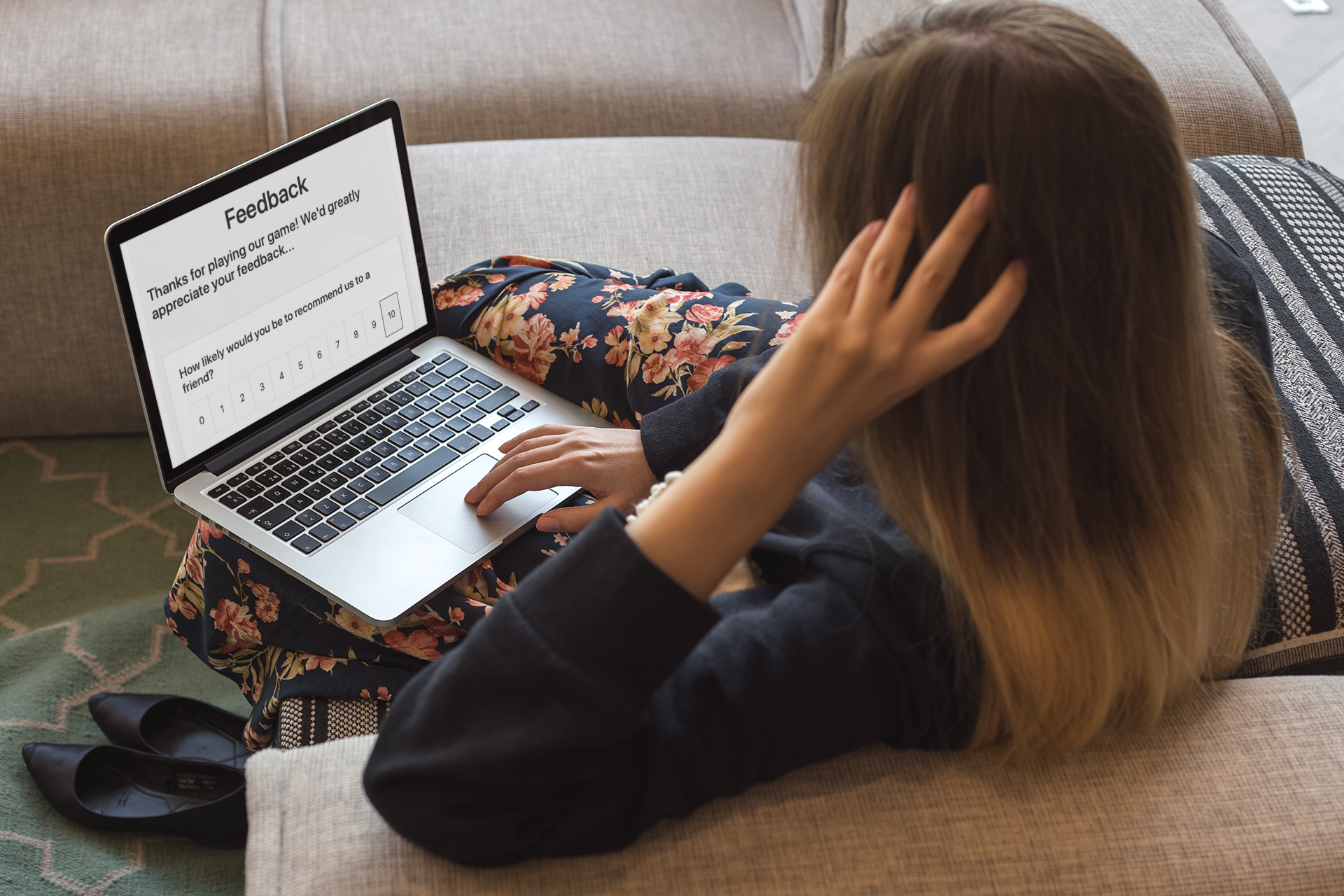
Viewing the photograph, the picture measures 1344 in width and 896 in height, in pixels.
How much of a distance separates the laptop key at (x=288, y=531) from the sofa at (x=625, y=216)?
0.25 m

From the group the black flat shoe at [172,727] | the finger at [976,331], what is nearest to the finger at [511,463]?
the finger at [976,331]

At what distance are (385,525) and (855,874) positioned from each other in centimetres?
51

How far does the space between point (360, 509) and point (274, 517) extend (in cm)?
7

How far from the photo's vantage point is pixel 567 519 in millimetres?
932

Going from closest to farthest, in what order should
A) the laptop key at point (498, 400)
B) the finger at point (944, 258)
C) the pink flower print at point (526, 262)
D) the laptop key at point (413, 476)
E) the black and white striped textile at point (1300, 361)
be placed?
the finger at point (944, 258)
the black and white striped textile at point (1300, 361)
the laptop key at point (413, 476)
the laptop key at point (498, 400)
the pink flower print at point (526, 262)

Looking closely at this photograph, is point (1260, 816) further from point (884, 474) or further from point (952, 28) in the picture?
point (952, 28)

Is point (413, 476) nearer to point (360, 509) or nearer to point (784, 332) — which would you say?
point (360, 509)

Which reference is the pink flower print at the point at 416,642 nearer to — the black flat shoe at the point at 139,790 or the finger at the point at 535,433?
the finger at the point at 535,433

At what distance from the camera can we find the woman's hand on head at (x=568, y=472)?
924mm

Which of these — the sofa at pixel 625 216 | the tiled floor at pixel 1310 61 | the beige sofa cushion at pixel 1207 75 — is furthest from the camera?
the tiled floor at pixel 1310 61

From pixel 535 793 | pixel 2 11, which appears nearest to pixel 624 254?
pixel 535 793

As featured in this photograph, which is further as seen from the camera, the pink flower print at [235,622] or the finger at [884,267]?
the pink flower print at [235,622]

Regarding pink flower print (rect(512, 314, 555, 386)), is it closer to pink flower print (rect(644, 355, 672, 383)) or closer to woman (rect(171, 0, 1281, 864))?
pink flower print (rect(644, 355, 672, 383))

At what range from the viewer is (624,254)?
1.37m
